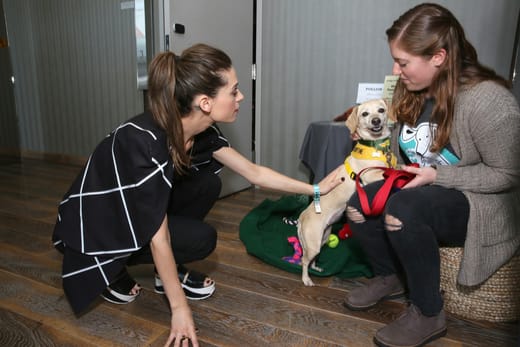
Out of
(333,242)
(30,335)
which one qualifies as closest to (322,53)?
(333,242)

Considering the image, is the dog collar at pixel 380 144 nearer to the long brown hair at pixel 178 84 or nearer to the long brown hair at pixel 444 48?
the long brown hair at pixel 444 48

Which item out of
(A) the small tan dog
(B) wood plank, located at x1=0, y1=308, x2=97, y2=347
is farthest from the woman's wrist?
(B) wood plank, located at x1=0, y1=308, x2=97, y2=347

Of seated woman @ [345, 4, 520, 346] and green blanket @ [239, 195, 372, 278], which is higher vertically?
seated woman @ [345, 4, 520, 346]

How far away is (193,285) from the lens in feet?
4.98

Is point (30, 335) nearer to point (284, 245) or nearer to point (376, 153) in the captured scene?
point (284, 245)

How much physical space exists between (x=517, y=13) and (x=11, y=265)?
3260 mm

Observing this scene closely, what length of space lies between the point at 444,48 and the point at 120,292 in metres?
1.46

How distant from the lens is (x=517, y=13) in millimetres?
2420

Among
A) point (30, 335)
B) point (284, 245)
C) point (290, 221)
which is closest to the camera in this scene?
point (30, 335)

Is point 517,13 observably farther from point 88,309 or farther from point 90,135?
point 90,135

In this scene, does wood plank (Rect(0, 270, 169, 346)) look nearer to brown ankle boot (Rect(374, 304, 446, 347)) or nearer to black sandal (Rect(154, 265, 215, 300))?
black sandal (Rect(154, 265, 215, 300))

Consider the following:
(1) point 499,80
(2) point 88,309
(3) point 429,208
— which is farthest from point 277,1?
(2) point 88,309

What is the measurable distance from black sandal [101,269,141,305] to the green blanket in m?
0.65

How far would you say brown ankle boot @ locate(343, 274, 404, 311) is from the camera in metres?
1.43
